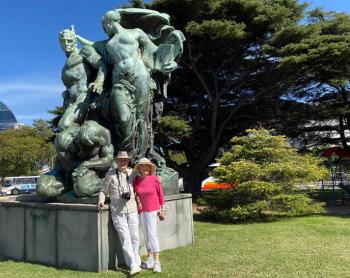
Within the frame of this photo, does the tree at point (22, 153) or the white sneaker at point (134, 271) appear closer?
the white sneaker at point (134, 271)

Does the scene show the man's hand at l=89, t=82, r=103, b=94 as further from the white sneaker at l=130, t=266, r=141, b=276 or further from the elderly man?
the white sneaker at l=130, t=266, r=141, b=276

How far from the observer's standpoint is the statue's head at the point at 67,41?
7.02 metres

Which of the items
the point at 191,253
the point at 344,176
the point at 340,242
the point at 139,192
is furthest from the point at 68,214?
the point at 344,176

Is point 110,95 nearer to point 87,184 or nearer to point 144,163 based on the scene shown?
point 87,184

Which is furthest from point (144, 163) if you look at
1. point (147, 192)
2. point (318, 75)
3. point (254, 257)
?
point (318, 75)

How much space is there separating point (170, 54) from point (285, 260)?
151 inches

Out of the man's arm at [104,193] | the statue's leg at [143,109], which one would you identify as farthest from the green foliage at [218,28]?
the man's arm at [104,193]

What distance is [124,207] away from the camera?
16.7ft

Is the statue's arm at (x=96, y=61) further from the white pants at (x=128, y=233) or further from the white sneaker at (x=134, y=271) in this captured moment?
the white sneaker at (x=134, y=271)

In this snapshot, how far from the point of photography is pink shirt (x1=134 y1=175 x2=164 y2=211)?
16.8 ft

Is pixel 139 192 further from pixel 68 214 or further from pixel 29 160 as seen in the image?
pixel 29 160

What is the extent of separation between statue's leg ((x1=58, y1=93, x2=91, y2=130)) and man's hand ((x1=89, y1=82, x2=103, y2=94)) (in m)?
0.23

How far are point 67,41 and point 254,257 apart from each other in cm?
458

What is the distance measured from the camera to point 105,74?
6.93 meters
